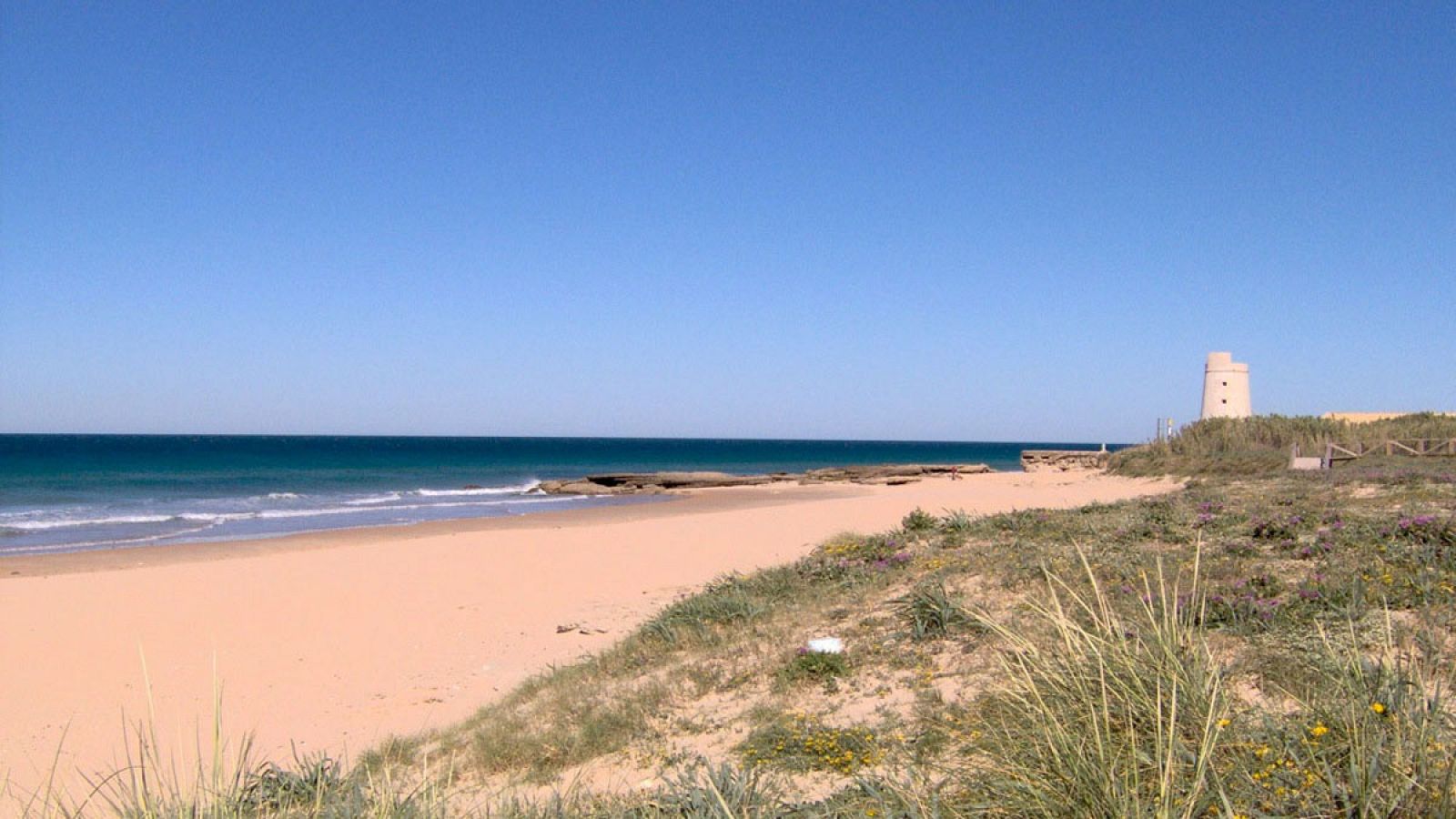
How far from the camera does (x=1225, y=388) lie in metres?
36.4

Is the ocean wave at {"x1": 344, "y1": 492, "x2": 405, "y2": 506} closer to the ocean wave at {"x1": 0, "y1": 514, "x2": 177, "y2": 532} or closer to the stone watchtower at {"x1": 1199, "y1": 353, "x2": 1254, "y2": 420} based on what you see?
the ocean wave at {"x1": 0, "y1": 514, "x2": 177, "y2": 532}

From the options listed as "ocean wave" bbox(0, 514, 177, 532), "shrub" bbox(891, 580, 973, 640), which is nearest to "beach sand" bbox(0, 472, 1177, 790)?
"shrub" bbox(891, 580, 973, 640)

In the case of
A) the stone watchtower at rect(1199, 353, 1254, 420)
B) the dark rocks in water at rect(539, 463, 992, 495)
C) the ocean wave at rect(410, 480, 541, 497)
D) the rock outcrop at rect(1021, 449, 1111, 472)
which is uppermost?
the stone watchtower at rect(1199, 353, 1254, 420)

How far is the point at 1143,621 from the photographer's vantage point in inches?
204

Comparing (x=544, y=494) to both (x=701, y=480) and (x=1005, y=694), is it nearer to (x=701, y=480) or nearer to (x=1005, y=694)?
(x=701, y=480)

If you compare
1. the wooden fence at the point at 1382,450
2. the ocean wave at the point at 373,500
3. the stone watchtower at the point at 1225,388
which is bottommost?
the ocean wave at the point at 373,500

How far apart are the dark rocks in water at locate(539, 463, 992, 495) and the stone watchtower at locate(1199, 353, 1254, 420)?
12.1m

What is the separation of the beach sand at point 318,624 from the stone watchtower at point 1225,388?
711 inches

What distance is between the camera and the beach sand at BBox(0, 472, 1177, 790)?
8000mm

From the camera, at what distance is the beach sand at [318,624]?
8000mm

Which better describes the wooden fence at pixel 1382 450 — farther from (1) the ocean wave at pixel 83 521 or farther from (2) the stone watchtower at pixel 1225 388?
(1) the ocean wave at pixel 83 521

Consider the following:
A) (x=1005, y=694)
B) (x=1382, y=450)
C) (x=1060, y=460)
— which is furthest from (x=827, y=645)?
(x=1060, y=460)

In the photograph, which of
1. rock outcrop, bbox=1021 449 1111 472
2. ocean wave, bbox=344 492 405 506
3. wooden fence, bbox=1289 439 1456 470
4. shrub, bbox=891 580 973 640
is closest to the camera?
shrub, bbox=891 580 973 640

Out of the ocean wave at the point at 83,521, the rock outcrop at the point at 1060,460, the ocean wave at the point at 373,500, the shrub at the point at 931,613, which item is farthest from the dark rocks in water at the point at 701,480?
the shrub at the point at 931,613
